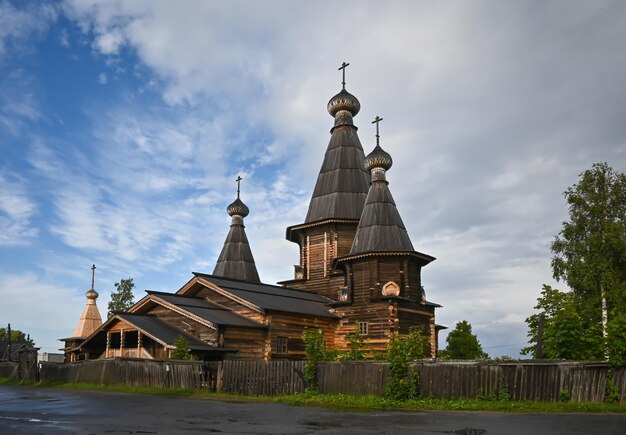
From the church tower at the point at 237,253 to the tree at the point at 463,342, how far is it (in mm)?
16294

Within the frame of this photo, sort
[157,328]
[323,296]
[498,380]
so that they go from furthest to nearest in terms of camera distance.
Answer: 1. [323,296]
2. [157,328]
3. [498,380]

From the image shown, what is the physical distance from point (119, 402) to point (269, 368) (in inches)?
215

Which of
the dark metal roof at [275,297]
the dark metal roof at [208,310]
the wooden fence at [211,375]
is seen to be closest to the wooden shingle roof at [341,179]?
the dark metal roof at [275,297]

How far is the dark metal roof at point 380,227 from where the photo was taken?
107 feet

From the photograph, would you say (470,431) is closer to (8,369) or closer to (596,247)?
(596,247)

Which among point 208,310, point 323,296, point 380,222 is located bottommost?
point 208,310

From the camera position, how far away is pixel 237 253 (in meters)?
47.5

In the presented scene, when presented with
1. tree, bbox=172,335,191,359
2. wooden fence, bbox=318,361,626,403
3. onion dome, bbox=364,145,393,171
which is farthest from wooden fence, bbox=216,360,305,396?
onion dome, bbox=364,145,393,171

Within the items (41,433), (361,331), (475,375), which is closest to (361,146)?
(361,331)

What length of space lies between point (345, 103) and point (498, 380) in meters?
28.8

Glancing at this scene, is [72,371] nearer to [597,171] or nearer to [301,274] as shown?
[301,274]

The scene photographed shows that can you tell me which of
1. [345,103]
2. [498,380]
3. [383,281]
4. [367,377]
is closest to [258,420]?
[367,377]

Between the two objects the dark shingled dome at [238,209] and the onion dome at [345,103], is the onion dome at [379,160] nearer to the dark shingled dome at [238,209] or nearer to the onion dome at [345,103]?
the onion dome at [345,103]

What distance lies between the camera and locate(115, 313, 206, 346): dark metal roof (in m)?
26.5
